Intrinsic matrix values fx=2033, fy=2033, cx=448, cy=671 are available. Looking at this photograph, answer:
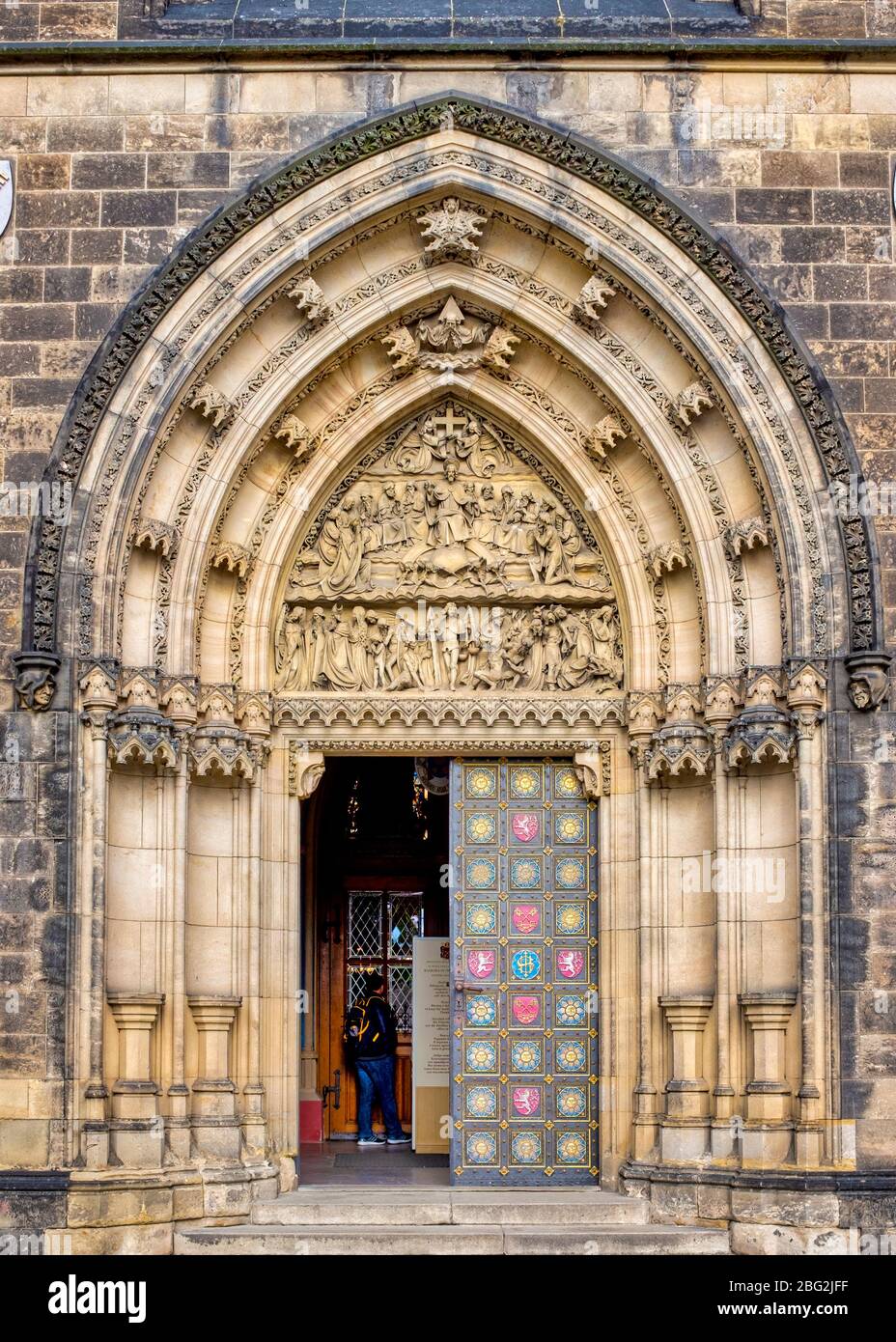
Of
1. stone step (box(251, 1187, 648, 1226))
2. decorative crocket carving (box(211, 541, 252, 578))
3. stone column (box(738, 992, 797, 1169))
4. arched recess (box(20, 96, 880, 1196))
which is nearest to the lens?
stone column (box(738, 992, 797, 1169))

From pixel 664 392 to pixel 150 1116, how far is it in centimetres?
626

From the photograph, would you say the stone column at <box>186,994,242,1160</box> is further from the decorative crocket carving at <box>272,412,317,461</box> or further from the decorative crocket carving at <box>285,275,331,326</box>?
the decorative crocket carving at <box>285,275,331,326</box>

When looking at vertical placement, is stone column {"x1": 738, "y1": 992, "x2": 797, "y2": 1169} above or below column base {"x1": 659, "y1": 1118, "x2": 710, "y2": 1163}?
above

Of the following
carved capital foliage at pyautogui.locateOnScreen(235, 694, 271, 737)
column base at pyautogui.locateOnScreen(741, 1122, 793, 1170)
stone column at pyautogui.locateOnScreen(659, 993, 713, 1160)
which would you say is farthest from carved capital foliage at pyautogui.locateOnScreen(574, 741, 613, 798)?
column base at pyautogui.locateOnScreen(741, 1122, 793, 1170)

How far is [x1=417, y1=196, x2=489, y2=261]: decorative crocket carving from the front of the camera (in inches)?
581

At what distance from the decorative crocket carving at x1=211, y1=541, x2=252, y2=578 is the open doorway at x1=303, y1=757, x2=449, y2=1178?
5.30 meters

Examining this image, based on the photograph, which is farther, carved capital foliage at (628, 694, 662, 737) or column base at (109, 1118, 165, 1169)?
carved capital foliage at (628, 694, 662, 737)

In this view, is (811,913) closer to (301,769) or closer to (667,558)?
(667,558)

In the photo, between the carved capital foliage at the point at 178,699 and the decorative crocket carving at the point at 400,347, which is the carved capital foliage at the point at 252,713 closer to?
the carved capital foliage at the point at 178,699

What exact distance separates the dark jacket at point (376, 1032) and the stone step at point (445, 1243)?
5.29 meters

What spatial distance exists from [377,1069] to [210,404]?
7.35 meters

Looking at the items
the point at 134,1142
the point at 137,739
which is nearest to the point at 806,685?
the point at 137,739

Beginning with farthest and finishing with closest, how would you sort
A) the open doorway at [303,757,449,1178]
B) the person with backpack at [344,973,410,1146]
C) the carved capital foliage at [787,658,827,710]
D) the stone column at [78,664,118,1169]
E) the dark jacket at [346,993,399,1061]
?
the open doorway at [303,757,449,1178] → the dark jacket at [346,993,399,1061] → the person with backpack at [344,973,410,1146] → the carved capital foliage at [787,658,827,710] → the stone column at [78,664,118,1169]

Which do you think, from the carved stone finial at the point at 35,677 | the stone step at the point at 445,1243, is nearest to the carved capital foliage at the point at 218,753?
the carved stone finial at the point at 35,677
